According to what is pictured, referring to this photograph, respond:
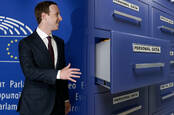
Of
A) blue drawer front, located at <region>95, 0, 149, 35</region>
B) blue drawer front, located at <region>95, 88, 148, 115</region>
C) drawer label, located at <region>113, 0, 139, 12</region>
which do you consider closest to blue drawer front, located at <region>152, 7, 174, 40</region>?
blue drawer front, located at <region>95, 0, 149, 35</region>

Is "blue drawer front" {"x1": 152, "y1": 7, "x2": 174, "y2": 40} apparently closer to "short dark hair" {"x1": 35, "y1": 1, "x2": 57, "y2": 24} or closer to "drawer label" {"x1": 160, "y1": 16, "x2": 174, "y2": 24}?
"drawer label" {"x1": 160, "y1": 16, "x2": 174, "y2": 24}

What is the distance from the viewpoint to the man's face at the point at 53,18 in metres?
0.80

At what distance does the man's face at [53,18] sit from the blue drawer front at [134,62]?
0.28 m

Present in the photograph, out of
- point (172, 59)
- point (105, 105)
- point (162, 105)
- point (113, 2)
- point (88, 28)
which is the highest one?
point (113, 2)

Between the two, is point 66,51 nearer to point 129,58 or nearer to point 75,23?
point 75,23

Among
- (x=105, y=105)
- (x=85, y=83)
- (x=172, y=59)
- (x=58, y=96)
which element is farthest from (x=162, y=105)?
(x=58, y=96)

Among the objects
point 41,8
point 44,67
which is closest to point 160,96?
point 44,67

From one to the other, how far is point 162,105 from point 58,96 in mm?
909

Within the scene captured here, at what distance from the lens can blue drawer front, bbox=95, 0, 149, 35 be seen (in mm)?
905

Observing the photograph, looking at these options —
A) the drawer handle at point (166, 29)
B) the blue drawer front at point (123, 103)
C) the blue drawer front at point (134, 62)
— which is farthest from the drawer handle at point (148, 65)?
the drawer handle at point (166, 29)

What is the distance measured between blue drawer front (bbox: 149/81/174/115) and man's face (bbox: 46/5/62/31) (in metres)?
0.83

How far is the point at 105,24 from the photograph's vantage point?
0.92 meters

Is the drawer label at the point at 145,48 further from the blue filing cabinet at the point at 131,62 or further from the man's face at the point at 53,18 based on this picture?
the man's face at the point at 53,18

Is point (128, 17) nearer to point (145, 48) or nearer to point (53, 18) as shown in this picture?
point (145, 48)
